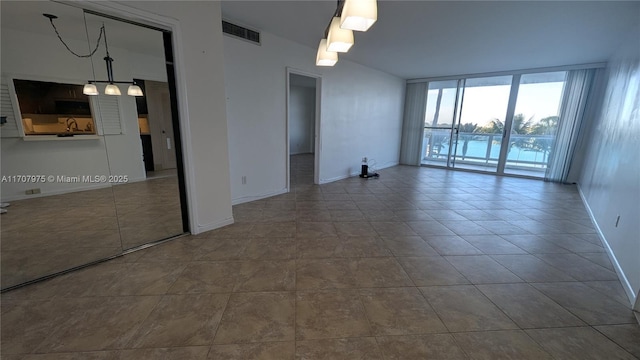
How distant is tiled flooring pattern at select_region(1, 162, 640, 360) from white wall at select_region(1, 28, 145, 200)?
0.87 metres

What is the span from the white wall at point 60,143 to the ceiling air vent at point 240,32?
135 centimetres

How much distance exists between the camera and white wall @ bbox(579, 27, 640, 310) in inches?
79.7

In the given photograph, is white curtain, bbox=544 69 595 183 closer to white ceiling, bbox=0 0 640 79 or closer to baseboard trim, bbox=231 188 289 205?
white ceiling, bbox=0 0 640 79

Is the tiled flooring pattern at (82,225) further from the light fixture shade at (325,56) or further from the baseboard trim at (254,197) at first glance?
the light fixture shade at (325,56)

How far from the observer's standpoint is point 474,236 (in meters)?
2.89

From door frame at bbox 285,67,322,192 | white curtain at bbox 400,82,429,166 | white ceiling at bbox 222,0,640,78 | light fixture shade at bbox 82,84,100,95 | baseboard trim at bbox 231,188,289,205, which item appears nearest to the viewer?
light fixture shade at bbox 82,84,100,95

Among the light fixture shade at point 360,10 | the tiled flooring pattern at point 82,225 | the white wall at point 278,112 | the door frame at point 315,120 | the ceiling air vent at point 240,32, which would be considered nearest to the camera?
the light fixture shade at point 360,10

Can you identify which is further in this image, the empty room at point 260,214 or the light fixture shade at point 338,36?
the light fixture shade at point 338,36

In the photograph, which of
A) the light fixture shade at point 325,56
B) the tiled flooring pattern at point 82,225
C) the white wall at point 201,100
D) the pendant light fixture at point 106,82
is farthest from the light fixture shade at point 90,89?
the light fixture shade at point 325,56

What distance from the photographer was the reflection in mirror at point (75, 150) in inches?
78.3

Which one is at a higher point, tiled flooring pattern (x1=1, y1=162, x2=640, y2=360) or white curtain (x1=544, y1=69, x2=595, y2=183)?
white curtain (x1=544, y1=69, x2=595, y2=183)

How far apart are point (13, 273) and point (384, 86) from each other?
693cm

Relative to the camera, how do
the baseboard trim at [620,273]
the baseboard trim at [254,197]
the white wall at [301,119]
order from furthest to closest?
the white wall at [301,119]
the baseboard trim at [254,197]
the baseboard trim at [620,273]

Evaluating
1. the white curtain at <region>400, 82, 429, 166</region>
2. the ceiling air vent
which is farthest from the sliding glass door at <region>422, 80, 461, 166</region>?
the ceiling air vent
